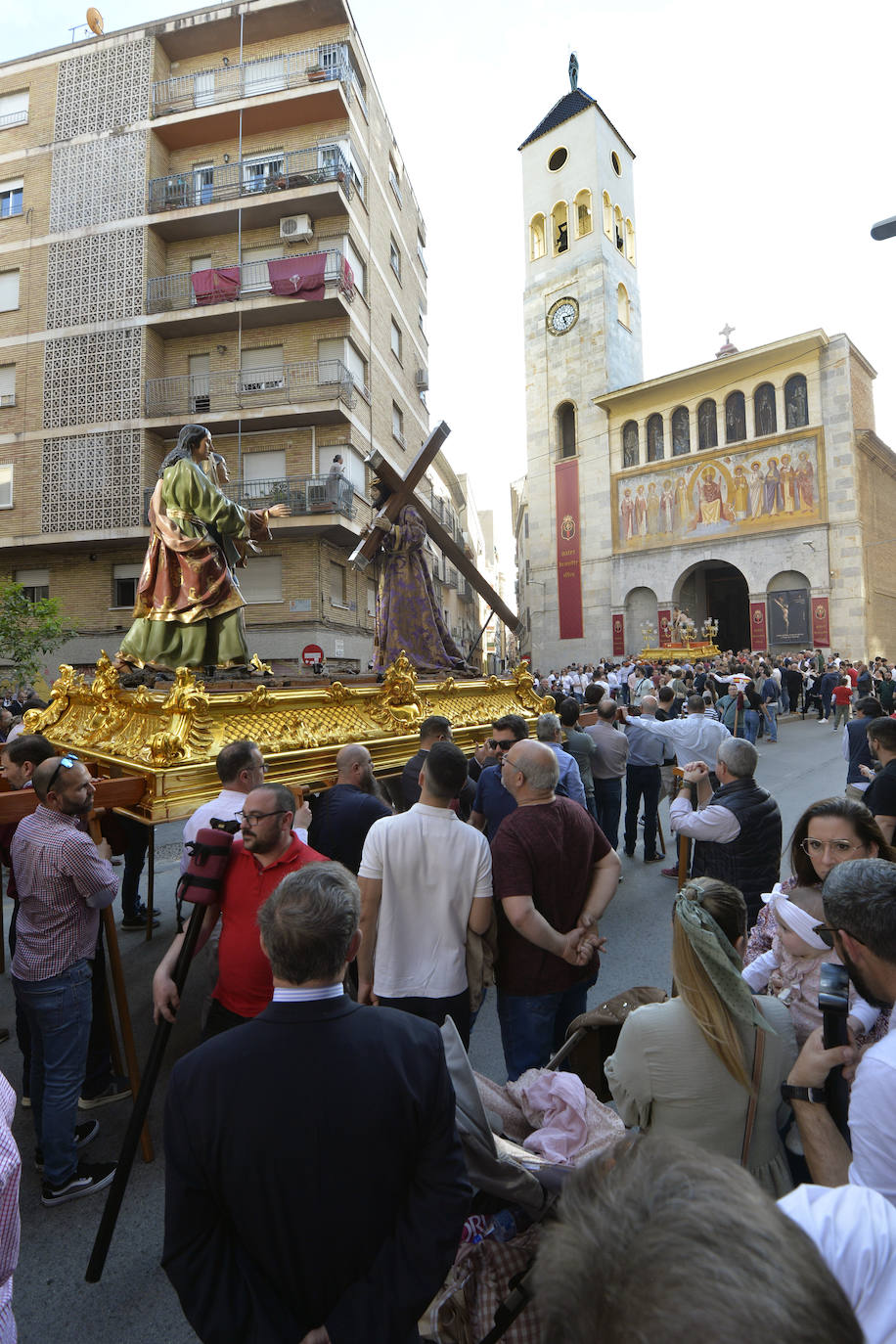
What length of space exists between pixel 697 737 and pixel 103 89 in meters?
25.0

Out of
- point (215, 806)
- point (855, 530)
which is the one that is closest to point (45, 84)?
point (215, 806)

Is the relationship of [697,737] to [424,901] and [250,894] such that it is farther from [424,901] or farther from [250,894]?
[250,894]

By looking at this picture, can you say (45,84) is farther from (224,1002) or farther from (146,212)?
(224,1002)

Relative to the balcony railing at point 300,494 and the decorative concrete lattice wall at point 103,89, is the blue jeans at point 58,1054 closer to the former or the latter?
the balcony railing at point 300,494

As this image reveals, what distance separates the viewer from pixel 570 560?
101 feet

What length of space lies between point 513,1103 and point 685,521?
2806cm

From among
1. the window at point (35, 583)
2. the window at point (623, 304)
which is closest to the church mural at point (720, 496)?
the window at point (623, 304)

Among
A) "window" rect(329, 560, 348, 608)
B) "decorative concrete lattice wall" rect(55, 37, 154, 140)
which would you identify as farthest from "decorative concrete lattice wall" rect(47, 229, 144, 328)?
"window" rect(329, 560, 348, 608)

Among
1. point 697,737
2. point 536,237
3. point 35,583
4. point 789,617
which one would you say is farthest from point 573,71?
point 697,737

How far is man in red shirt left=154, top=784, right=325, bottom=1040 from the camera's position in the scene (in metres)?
2.71

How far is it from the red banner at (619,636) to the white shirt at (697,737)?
889 inches

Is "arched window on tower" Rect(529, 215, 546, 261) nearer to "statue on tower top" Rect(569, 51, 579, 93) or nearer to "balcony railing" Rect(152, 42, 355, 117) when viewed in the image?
"statue on tower top" Rect(569, 51, 579, 93)

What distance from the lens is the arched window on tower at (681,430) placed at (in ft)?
93.1

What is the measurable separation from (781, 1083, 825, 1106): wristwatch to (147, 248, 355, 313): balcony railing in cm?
2061
